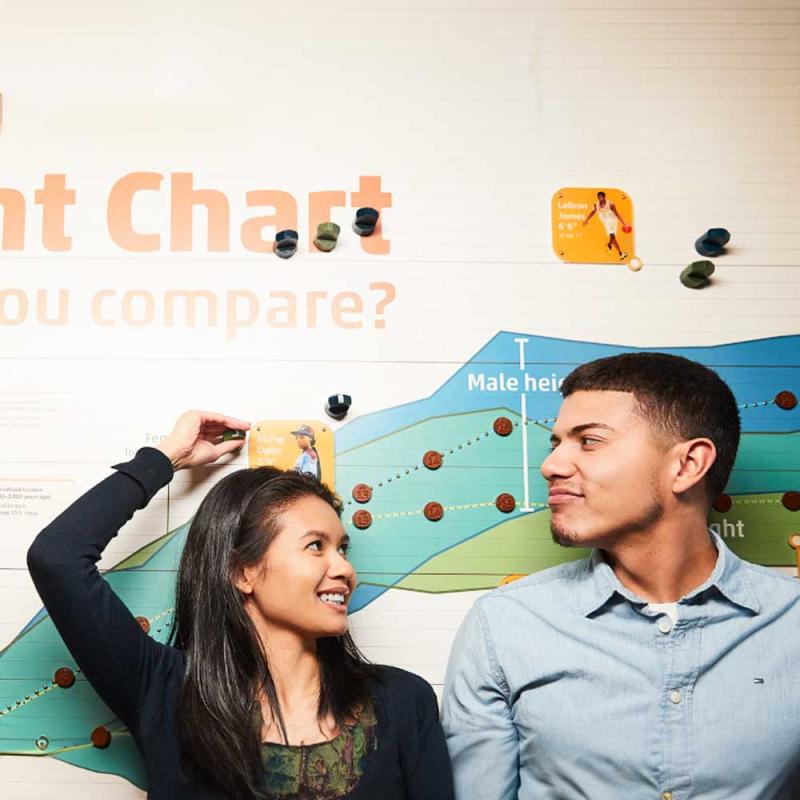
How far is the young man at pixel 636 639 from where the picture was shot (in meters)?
1.45

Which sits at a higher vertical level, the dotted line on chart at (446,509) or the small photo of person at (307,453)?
the small photo of person at (307,453)

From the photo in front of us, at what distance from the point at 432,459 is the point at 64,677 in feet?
2.58

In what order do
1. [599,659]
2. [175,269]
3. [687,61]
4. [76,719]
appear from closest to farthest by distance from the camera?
[599,659] < [76,719] < [175,269] < [687,61]

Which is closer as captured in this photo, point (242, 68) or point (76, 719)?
point (76, 719)

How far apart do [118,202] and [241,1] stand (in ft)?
1.61

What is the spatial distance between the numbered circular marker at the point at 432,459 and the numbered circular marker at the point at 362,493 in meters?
0.12

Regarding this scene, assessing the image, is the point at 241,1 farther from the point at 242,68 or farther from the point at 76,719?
the point at 76,719

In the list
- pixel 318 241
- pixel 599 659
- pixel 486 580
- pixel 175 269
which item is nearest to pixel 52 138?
pixel 175 269

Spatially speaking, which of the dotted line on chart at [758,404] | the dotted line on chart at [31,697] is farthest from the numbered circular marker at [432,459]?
the dotted line on chart at [31,697]

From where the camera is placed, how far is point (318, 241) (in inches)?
72.2

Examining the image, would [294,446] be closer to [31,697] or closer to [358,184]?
[358,184]

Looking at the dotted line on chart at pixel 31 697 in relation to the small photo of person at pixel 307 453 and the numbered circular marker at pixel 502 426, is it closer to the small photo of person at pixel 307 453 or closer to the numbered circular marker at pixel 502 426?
the small photo of person at pixel 307 453

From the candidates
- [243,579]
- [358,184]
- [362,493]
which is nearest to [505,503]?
[362,493]

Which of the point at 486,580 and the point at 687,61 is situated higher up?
the point at 687,61
